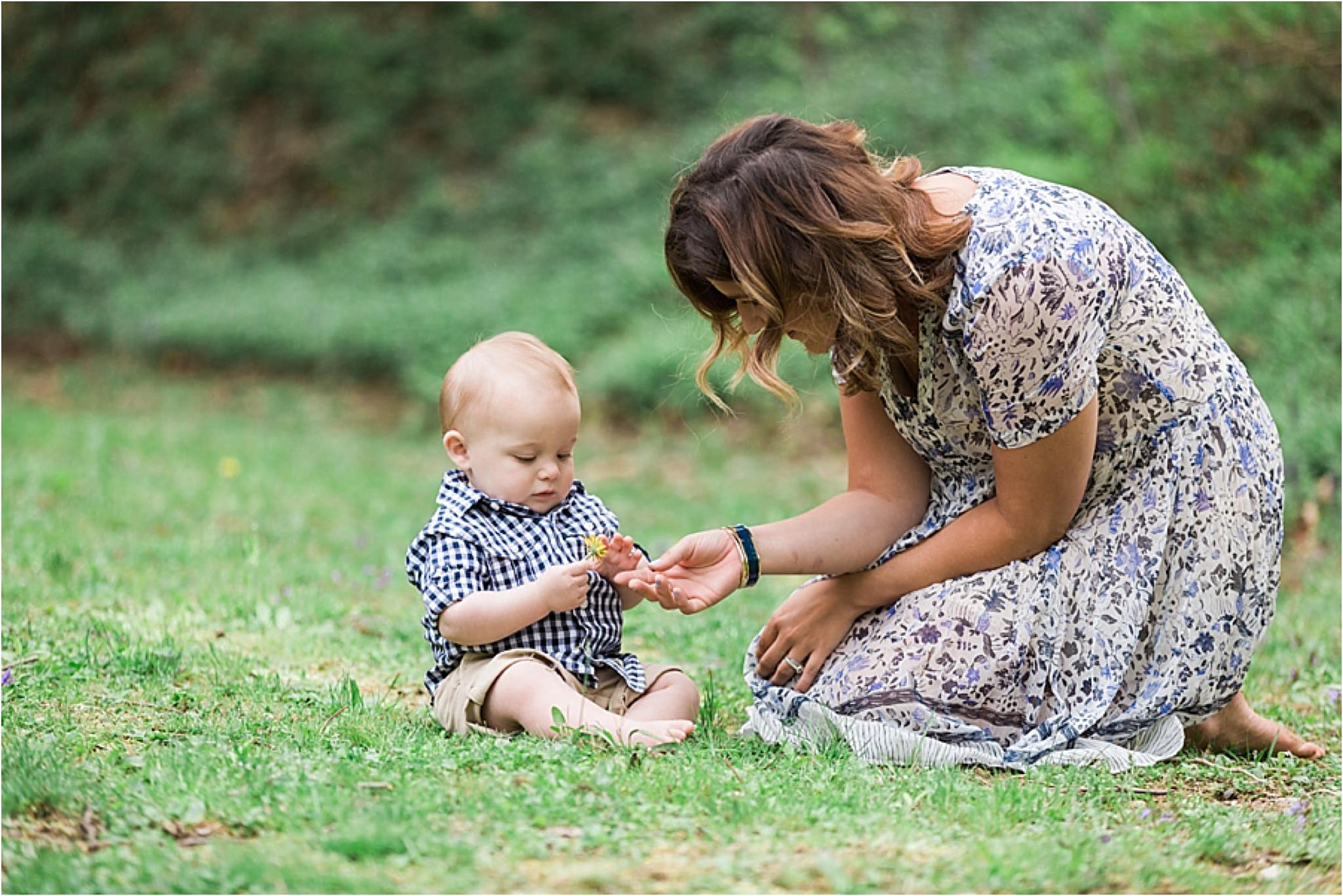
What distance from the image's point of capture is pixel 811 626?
3473mm

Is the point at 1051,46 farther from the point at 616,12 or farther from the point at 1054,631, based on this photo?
the point at 1054,631

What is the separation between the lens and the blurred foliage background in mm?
8234

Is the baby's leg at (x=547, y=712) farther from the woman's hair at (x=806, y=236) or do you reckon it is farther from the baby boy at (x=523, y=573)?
the woman's hair at (x=806, y=236)

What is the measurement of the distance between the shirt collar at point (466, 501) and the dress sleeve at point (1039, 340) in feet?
3.45

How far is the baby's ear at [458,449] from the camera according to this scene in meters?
3.37

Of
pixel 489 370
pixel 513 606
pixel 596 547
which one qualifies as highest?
pixel 489 370

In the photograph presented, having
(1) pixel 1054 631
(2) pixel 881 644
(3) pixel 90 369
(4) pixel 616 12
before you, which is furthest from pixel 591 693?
(4) pixel 616 12

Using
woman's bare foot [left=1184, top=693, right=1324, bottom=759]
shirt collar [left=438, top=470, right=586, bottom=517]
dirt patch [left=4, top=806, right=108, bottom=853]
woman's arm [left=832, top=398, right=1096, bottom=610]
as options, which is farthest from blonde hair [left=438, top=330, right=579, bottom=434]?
woman's bare foot [left=1184, top=693, right=1324, bottom=759]

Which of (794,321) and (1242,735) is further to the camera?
(1242,735)

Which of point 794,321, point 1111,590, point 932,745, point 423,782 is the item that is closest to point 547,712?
point 423,782

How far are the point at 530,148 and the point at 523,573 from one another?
11605 mm

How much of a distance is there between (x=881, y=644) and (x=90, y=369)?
35.4 ft

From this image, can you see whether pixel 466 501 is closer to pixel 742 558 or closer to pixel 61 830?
pixel 742 558

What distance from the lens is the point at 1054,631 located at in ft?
10.6
